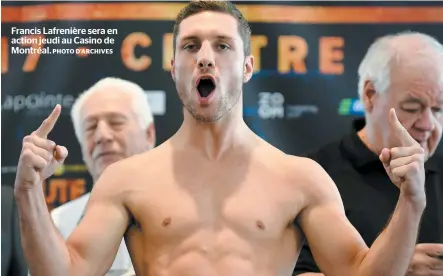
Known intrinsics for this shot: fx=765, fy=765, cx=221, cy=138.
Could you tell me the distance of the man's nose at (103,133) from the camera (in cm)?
212

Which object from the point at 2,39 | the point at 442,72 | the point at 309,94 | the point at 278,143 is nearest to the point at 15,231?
the point at 2,39

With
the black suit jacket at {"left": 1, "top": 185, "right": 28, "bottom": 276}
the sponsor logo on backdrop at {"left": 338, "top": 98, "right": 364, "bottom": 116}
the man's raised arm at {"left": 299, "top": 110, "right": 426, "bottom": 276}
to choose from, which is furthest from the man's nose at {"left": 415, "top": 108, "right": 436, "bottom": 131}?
the black suit jacket at {"left": 1, "top": 185, "right": 28, "bottom": 276}

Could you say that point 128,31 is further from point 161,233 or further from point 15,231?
point 161,233

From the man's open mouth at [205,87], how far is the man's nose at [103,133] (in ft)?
2.56

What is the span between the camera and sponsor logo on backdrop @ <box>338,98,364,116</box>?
2121 millimetres

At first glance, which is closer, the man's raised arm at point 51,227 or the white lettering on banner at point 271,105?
the man's raised arm at point 51,227

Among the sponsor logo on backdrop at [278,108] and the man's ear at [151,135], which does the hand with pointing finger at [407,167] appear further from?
the man's ear at [151,135]

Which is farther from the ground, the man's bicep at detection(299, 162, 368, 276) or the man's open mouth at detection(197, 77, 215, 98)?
the man's open mouth at detection(197, 77, 215, 98)

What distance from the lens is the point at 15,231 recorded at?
210 centimetres

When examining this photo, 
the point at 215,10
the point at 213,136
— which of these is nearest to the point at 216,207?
the point at 213,136

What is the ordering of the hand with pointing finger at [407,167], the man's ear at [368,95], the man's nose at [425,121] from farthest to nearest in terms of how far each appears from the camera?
1. the man's ear at [368,95]
2. the man's nose at [425,121]
3. the hand with pointing finger at [407,167]

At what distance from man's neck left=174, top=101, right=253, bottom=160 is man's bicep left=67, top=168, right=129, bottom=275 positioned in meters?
0.18

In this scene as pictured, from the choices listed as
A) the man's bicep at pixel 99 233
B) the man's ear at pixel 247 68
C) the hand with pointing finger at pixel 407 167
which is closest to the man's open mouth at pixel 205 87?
the man's ear at pixel 247 68

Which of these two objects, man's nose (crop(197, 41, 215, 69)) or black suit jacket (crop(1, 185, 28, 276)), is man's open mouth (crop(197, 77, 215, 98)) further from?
black suit jacket (crop(1, 185, 28, 276))
